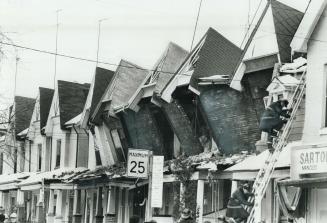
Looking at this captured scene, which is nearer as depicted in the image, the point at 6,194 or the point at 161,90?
the point at 161,90

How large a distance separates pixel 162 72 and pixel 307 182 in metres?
13.2

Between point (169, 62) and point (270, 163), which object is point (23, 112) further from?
point (270, 163)

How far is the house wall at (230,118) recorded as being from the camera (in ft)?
79.5

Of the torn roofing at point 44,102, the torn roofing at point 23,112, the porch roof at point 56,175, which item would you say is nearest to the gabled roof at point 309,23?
the porch roof at point 56,175

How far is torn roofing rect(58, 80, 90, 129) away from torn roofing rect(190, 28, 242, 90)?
49.9 ft

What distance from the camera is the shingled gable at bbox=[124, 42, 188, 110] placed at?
1106 inches

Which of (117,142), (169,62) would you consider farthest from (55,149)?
(169,62)

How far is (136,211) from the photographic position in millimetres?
32688

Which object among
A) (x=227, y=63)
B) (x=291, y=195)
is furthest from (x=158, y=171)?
(x=227, y=63)

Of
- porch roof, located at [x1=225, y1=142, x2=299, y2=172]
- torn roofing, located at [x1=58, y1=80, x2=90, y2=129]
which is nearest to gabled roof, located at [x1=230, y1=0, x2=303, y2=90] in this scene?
porch roof, located at [x1=225, y1=142, x2=299, y2=172]

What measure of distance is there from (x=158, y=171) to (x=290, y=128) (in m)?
3.88

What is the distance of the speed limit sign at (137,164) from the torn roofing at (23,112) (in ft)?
91.4

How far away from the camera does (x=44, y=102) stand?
43219 millimetres

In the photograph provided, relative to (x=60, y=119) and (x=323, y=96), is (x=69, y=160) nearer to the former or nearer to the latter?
(x=60, y=119)
